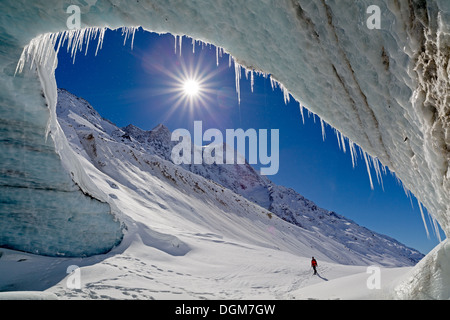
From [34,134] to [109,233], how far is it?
5599 millimetres

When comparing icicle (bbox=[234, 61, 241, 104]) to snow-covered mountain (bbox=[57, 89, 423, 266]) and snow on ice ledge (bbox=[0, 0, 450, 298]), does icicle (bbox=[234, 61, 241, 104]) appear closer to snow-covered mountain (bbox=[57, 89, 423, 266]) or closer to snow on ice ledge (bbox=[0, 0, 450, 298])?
snow on ice ledge (bbox=[0, 0, 450, 298])

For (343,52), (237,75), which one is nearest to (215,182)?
(237,75)

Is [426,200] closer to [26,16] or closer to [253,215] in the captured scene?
[26,16]

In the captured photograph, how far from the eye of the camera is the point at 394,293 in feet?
12.4

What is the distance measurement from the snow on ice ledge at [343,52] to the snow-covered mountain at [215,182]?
22.5 m

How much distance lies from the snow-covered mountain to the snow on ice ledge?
22.5 metres

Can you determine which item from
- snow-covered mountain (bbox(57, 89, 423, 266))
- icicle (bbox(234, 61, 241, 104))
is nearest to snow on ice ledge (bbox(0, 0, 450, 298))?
icicle (bbox(234, 61, 241, 104))

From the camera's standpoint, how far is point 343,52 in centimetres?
310

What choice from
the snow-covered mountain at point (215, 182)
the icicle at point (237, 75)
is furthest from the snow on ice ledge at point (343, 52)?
the snow-covered mountain at point (215, 182)

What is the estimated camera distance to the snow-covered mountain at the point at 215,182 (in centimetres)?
3016

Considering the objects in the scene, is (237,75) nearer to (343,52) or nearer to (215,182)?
(343,52)

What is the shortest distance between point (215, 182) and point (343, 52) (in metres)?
70.1

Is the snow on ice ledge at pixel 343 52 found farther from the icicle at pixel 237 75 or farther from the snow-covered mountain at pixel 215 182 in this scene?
the snow-covered mountain at pixel 215 182

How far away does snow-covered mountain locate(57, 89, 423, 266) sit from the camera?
30156 mm
